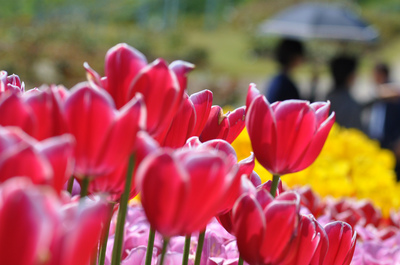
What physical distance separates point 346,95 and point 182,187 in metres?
6.17

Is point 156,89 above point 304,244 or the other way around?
above

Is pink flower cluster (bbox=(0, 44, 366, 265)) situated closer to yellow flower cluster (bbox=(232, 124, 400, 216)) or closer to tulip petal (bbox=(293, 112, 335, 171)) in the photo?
tulip petal (bbox=(293, 112, 335, 171))

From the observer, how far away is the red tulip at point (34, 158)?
0.52 metres

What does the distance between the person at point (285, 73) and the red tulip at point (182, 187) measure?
18.0 feet

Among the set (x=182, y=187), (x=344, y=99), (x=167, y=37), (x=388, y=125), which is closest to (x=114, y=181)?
(x=182, y=187)

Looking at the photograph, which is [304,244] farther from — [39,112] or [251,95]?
[39,112]

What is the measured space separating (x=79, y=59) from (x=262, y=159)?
1442 cm

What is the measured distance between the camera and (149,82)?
70 cm

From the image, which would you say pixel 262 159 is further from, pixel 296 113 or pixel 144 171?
pixel 144 171

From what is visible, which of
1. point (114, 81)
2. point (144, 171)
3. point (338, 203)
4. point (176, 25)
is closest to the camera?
point (144, 171)

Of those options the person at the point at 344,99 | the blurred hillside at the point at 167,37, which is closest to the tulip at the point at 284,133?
the person at the point at 344,99

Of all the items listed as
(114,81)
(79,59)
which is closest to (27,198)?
(114,81)

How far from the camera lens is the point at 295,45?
21.1 feet

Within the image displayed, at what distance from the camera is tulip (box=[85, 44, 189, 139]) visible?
2.30 ft
